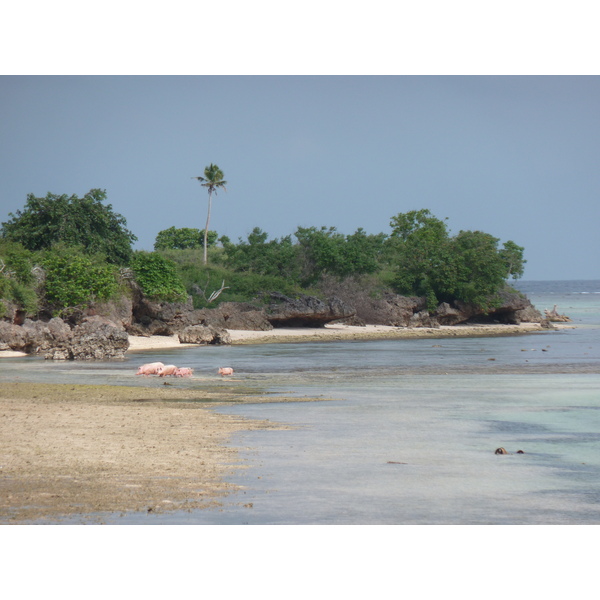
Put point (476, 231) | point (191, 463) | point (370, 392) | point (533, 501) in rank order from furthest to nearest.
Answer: point (476, 231) → point (370, 392) → point (191, 463) → point (533, 501)

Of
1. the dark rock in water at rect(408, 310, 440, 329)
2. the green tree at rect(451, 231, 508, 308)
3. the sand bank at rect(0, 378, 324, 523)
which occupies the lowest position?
the sand bank at rect(0, 378, 324, 523)

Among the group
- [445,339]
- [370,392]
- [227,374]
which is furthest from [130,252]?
[370,392]

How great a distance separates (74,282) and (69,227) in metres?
7.16

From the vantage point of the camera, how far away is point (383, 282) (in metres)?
49.4

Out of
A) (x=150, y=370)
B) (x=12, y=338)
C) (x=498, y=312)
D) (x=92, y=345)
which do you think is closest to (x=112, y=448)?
(x=150, y=370)

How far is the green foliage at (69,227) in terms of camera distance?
35.4m

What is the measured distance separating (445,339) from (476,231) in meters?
16.3

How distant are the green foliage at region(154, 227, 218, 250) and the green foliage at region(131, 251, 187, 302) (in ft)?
115

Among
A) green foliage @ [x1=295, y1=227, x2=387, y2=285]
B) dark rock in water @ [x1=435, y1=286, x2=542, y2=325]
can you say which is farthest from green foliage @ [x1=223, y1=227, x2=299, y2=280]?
dark rock in water @ [x1=435, y1=286, x2=542, y2=325]

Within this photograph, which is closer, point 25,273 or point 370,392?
point 370,392

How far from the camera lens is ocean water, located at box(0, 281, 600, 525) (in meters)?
5.86

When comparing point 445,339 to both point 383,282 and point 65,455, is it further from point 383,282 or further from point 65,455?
point 65,455

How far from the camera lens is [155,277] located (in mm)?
33500

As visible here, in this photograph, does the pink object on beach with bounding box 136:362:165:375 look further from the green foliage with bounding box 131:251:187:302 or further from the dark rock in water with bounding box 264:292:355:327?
the dark rock in water with bounding box 264:292:355:327
